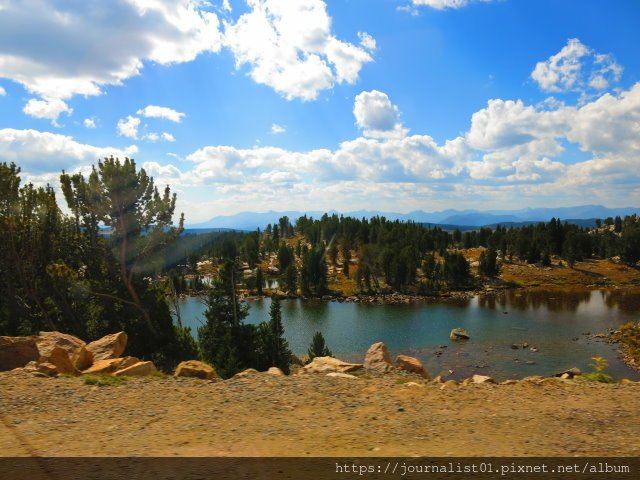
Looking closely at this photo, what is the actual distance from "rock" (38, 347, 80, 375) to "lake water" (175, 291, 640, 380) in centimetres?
3753

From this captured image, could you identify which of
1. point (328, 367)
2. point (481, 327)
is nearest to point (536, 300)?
point (481, 327)

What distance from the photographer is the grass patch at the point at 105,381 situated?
1345 cm

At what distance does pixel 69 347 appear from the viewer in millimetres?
18078

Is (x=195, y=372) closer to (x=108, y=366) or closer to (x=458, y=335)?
(x=108, y=366)

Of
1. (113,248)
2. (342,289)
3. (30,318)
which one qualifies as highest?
(113,248)

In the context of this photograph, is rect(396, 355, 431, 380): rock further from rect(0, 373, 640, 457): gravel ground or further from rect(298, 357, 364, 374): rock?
rect(0, 373, 640, 457): gravel ground

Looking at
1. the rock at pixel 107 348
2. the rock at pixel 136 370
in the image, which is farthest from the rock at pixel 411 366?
the rock at pixel 107 348

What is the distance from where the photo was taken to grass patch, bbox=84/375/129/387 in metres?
13.4

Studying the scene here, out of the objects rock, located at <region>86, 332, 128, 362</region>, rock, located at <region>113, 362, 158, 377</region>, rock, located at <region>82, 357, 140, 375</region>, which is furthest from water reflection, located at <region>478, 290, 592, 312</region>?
rock, located at <region>82, 357, 140, 375</region>

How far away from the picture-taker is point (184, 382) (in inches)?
550

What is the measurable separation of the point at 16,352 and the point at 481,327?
70.5 m
